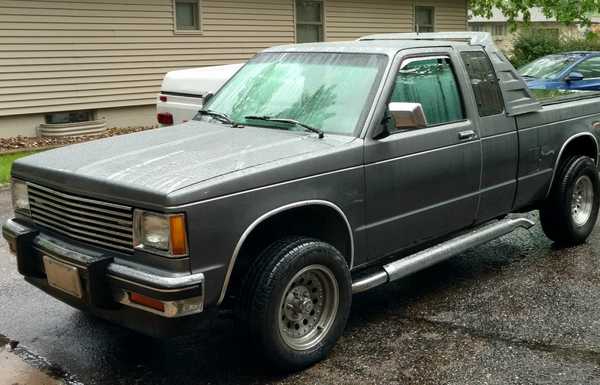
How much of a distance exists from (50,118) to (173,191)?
1079 cm

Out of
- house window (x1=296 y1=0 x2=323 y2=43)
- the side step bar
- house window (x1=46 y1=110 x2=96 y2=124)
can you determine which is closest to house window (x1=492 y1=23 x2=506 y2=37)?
house window (x1=296 y1=0 x2=323 y2=43)

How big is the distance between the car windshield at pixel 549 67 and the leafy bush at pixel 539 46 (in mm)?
9458

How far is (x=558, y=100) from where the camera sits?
6.22 meters

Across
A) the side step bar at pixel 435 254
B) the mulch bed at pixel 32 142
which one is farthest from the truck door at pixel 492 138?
the mulch bed at pixel 32 142

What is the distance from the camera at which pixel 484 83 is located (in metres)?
5.36

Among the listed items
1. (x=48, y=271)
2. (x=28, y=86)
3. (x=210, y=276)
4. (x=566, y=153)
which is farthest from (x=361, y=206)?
(x=28, y=86)

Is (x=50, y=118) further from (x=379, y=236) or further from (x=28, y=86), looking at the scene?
(x=379, y=236)

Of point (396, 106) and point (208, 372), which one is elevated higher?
point (396, 106)

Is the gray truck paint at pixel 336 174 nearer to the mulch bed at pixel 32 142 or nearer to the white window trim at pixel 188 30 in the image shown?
the mulch bed at pixel 32 142

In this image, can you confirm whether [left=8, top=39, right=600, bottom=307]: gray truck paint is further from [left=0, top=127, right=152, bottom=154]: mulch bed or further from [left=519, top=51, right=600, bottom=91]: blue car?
[left=519, top=51, right=600, bottom=91]: blue car

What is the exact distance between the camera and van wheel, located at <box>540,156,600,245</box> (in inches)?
241

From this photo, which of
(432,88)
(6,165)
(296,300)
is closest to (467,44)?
(432,88)

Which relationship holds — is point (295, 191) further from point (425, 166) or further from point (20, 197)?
point (20, 197)

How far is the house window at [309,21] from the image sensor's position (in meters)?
17.5
